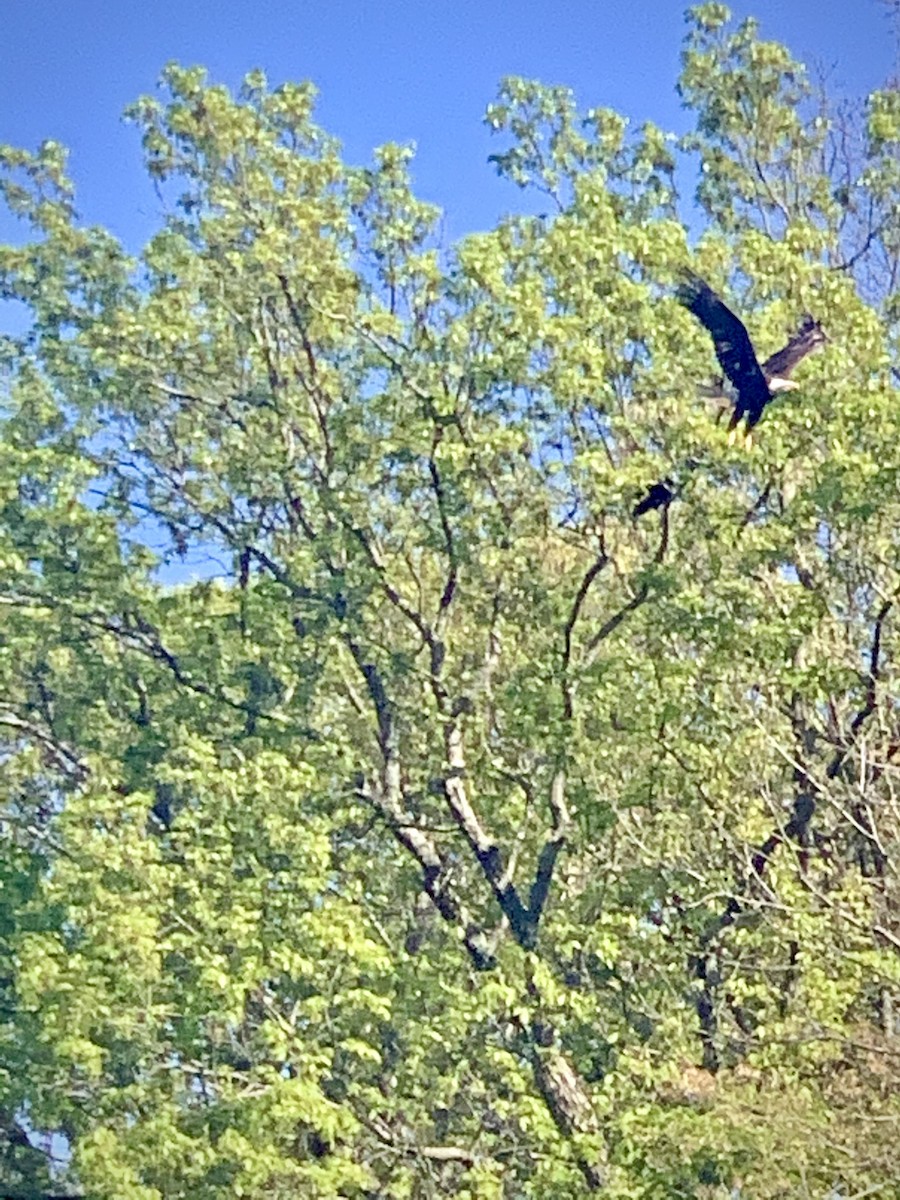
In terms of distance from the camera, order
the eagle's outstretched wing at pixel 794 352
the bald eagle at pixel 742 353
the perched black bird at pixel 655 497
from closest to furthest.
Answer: the eagle's outstretched wing at pixel 794 352, the bald eagle at pixel 742 353, the perched black bird at pixel 655 497

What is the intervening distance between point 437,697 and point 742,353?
134 inches

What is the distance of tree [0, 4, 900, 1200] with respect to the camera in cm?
1084

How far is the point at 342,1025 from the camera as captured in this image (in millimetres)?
11727

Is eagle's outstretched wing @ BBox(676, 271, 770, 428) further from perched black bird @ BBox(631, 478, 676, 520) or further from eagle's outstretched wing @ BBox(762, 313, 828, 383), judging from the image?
perched black bird @ BBox(631, 478, 676, 520)

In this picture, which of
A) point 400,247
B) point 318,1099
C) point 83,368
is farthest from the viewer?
point 83,368

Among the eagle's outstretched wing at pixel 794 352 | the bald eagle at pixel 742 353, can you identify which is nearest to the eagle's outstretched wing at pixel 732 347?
the bald eagle at pixel 742 353

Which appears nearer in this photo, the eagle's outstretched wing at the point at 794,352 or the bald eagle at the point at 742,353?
the eagle's outstretched wing at the point at 794,352

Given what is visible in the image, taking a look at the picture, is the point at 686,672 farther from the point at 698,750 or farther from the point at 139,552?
the point at 139,552

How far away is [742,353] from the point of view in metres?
10.8

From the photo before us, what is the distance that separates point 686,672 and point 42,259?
600cm

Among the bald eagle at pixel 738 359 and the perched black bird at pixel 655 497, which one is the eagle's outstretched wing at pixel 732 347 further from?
the perched black bird at pixel 655 497

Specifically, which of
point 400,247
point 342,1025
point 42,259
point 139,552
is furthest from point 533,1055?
point 42,259

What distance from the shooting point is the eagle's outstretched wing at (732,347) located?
10.7m

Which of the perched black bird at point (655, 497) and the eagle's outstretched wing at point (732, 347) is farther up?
the eagle's outstretched wing at point (732, 347)
